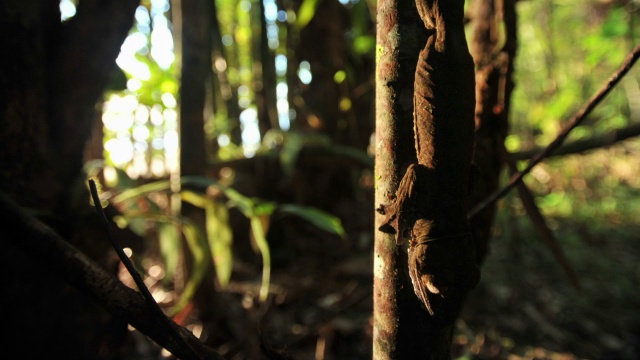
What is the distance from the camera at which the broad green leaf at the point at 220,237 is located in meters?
1.75

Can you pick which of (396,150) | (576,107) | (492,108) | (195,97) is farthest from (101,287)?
(576,107)

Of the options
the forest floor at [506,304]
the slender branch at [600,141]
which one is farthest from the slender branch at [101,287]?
the slender branch at [600,141]

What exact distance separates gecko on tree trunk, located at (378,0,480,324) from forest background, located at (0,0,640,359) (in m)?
0.28

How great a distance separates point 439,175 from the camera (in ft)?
1.81

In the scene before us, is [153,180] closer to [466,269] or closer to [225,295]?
[225,295]

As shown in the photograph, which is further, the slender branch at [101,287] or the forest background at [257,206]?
the forest background at [257,206]

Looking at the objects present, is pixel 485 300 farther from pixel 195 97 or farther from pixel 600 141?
pixel 195 97

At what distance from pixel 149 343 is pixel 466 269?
1.47 m

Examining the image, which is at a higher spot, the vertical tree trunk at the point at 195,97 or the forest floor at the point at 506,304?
the vertical tree trunk at the point at 195,97

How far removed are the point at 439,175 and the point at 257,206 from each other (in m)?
1.11

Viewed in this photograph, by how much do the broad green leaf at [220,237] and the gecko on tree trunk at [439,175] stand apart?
1.27m

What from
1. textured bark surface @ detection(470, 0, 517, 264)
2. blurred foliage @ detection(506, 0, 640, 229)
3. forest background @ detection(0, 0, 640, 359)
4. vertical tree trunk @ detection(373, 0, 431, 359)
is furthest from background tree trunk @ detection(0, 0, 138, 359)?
blurred foliage @ detection(506, 0, 640, 229)

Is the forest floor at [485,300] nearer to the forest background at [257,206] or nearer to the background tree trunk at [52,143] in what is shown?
the forest background at [257,206]

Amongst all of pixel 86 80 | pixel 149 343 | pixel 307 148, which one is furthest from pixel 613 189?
pixel 86 80
